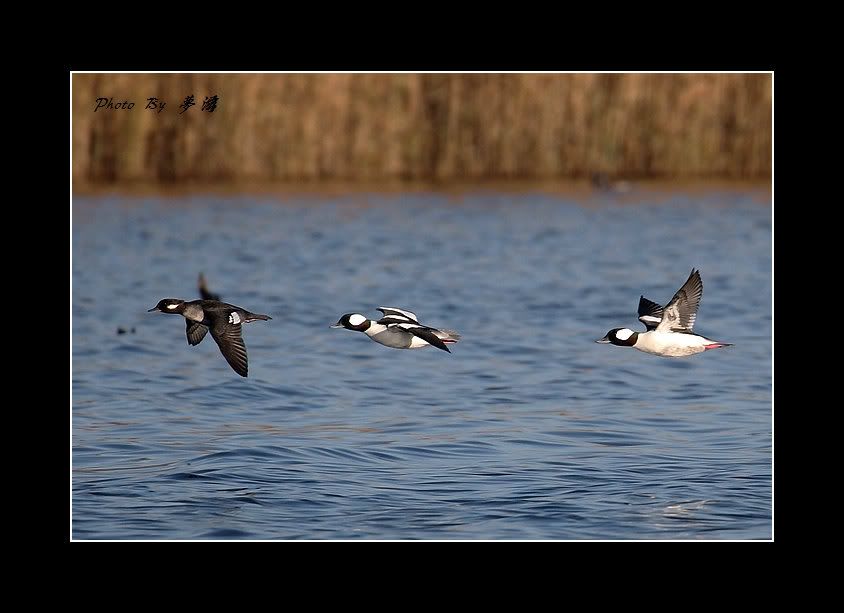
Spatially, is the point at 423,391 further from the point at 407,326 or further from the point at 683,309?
the point at 683,309

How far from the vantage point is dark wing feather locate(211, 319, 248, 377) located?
8555mm

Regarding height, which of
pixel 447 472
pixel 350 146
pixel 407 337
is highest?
pixel 350 146

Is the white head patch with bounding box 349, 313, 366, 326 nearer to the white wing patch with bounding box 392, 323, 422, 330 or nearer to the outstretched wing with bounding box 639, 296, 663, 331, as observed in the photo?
the white wing patch with bounding box 392, 323, 422, 330

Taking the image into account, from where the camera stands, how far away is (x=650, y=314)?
9.70 metres

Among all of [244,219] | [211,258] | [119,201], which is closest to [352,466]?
[211,258]

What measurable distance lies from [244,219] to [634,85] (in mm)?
8245

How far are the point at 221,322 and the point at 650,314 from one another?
3.28 meters

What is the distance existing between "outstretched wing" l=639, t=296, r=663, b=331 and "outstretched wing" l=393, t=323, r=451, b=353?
1.87 meters

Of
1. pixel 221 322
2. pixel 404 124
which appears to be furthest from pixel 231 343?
pixel 404 124

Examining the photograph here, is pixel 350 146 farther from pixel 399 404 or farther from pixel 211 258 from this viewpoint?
pixel 399 404

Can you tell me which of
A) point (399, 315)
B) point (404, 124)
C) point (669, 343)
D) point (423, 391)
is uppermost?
point (404, 124)

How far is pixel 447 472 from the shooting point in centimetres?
923

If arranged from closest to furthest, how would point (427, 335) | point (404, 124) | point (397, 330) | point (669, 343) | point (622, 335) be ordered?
point (427, 335) < point (397, 330) < point (669, 343) < point (622, 335) < point (404, 124)

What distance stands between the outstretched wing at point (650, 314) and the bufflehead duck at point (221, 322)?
2859mm
